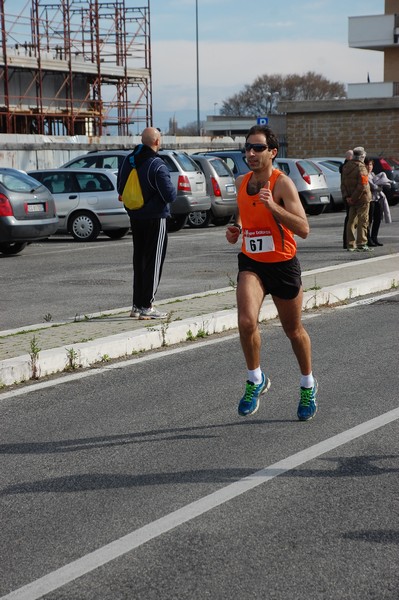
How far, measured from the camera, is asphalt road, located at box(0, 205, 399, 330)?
12898 millimetres

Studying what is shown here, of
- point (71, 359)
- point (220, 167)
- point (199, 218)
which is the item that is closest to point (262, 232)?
point (71, 359)

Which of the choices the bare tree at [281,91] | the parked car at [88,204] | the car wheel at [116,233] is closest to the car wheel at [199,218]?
the car wheel at [116,233]

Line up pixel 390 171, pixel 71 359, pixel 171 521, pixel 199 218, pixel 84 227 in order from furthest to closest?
pixel 390 171, pixel 199 218, pixel 84 227, pixel 71 359, pixel 171 521

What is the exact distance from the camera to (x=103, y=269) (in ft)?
56.0

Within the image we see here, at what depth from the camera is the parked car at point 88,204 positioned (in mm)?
22984

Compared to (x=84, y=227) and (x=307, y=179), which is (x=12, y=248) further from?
(x=307, y=179)

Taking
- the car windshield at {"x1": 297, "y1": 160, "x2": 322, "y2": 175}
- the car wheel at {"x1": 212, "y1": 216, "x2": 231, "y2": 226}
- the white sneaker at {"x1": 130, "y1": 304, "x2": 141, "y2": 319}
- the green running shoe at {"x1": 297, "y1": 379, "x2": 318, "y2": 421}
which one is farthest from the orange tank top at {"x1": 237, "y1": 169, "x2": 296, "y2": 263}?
the car windshield at {"x1": 297, "y1": 160, "x2": 322, "y2": 175}

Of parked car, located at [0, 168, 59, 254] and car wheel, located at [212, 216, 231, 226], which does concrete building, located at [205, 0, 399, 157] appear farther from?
parked car, located at [0, 168, 59, 254]

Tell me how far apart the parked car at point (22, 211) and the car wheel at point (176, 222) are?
232 inches

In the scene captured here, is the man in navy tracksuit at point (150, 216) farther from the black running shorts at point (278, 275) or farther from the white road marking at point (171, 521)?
the white road marking at point (171, 521)

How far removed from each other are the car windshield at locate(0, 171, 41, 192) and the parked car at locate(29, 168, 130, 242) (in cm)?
267

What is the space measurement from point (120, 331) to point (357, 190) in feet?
31.3

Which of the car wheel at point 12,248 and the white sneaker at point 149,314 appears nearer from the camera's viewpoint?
the white sneaker at point 149,314

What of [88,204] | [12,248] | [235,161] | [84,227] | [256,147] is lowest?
[12,248]
